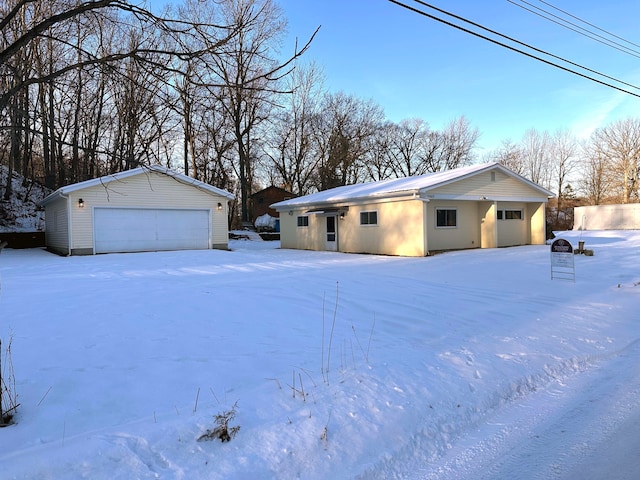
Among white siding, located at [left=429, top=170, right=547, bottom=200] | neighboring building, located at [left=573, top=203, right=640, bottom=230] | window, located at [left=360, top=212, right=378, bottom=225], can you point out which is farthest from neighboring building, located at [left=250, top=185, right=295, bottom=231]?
neighboring building, located at [left=573, top=203, right=640, bottom=230]

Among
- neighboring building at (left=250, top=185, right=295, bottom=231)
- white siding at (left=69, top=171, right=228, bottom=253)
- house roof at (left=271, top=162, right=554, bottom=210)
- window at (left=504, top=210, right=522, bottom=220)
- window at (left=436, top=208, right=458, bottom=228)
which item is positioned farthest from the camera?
neighboring building at (left=250, top=185, right=295, bottom=231)

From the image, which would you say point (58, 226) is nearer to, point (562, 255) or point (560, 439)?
point (562, 255)

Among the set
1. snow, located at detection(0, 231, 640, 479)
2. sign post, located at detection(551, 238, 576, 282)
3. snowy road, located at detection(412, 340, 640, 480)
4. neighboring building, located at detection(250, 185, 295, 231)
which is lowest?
snowy road, located at detection(412, 340, 640, 480)

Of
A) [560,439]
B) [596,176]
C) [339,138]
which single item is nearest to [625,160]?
[596,176]

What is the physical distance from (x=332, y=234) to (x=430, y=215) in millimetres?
4626

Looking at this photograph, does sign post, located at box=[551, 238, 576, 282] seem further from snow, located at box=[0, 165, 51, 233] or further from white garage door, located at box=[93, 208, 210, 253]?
snow, located at box=[0, 165, 51, 233]

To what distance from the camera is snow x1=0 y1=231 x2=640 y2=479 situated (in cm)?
255

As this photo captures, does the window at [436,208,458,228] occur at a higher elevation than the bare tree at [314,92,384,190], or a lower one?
lower

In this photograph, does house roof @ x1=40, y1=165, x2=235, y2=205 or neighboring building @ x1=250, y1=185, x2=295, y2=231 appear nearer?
house roof @ x1=40, y1=165, x2=235, y2=205

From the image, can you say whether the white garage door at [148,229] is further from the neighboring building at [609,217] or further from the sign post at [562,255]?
the neighboring building at [609,217]

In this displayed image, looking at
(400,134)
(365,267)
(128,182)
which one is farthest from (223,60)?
(400,134)

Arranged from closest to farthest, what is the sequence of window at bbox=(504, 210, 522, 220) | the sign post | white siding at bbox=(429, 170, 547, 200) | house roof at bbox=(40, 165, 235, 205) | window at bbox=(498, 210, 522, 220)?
the sign post
house roof at bbox=(40, 165, 235, 205)
white siding at bbox=(429, 170, 547, 200)
window at bbox=(498, 210, 522, 220)
window at bbox=(504, 210, 522, 220)

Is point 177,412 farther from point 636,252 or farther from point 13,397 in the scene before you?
point 636,252

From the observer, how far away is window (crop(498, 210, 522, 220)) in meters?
19.1
